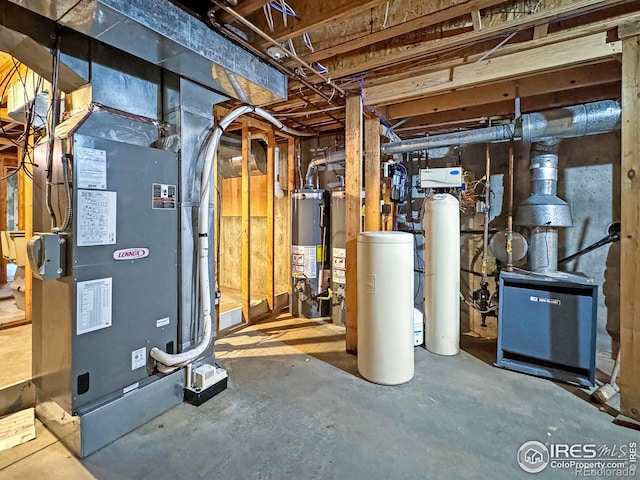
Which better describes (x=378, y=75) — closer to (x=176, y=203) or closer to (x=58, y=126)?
(x=176, y=203)

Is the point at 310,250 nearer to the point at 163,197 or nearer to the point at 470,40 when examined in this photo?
the point at 163,197

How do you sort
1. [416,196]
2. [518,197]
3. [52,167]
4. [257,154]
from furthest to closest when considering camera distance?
[257,154] < [416,196] < [518,197] < [52,167]

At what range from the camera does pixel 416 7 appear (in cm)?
176

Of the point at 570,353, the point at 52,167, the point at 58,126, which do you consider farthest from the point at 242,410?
the point at 570,353

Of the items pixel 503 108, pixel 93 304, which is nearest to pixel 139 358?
pixel 93 304

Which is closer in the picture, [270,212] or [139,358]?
[139,358]

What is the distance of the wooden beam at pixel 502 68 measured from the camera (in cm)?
198

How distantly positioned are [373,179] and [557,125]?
4.58ft

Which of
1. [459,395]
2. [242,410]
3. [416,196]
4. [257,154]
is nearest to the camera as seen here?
[242,410]

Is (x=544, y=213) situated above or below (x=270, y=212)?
below

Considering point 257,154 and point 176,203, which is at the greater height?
point 257,154

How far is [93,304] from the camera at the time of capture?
164cm

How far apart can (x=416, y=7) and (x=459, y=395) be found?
7.80ft

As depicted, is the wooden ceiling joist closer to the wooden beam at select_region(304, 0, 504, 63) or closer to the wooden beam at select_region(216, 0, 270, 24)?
the wooden beam at select_region(304, 0, 504, 63)
